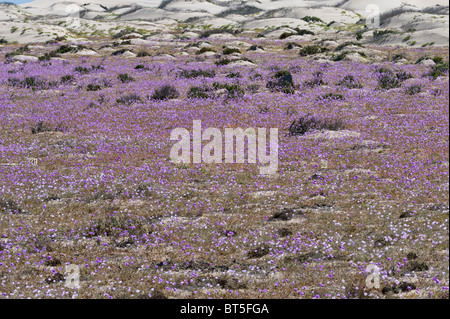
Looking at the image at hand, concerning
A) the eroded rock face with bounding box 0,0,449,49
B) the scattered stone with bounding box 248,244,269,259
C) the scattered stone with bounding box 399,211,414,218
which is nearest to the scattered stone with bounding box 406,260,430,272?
the scattered stone with bounding box 399,211,414,218

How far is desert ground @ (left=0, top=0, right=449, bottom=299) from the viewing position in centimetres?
813

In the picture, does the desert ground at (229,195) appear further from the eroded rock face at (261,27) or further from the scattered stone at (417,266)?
the eroded rock face at (261,27)

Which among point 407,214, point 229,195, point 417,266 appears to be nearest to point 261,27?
point 229,195

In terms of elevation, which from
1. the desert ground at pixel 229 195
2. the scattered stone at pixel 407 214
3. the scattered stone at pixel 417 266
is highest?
the scattered stone at pixel 417 266

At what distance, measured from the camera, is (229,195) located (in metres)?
13.4

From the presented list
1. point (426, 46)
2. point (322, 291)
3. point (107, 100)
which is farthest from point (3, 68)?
point (426, 46)

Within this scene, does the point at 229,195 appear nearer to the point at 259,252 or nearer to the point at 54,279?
the point at 259,252

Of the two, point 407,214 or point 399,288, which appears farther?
point 407,214

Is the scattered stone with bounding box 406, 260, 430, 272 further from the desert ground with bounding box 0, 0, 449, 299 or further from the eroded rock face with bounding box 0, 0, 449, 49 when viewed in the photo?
the eroded rock face with bounding box 0, 0, 449, 49

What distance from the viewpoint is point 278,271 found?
8.54m

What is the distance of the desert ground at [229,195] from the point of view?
8.13 metres

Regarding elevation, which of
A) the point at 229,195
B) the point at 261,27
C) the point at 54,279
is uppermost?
the point at 54,279

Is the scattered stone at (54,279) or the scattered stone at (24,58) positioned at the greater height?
the scattered stone at (54,279)

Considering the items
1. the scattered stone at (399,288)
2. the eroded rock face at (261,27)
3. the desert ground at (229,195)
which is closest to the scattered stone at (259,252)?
the desert ground at (229,195)
